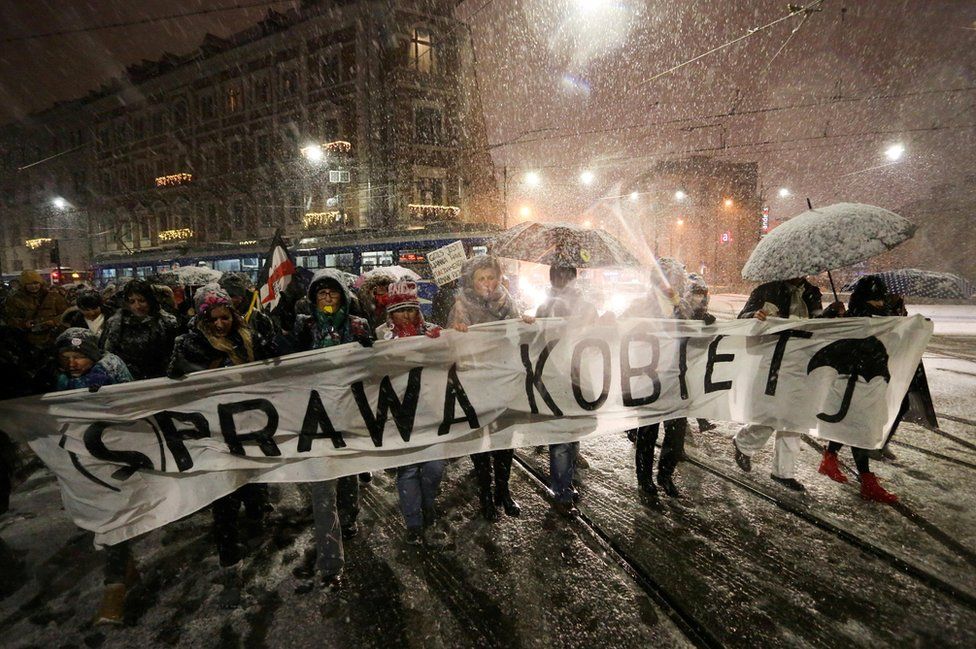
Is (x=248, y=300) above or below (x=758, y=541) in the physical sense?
above

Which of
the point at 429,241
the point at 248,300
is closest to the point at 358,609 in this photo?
the point at 248,300

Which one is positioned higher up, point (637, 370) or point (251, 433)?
point (637, 370)

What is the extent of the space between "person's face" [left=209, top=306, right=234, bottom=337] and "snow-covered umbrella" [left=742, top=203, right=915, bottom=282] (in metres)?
4.31

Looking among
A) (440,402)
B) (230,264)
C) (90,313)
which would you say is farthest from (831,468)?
(230,264)

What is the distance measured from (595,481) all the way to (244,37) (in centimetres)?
4024

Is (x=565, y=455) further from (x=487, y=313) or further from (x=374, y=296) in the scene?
(x=374, y=296)

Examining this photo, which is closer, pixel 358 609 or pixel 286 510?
pixel 358 609

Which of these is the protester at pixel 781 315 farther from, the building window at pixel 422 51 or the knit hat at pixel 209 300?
the building window at pixel 422 51

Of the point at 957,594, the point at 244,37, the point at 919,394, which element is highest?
the point at 244,37

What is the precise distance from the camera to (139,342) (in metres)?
4.23

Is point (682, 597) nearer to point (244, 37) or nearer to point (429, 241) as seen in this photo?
point (429, 241)

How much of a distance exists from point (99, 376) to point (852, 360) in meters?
5.78

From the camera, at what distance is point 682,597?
282 centimetres

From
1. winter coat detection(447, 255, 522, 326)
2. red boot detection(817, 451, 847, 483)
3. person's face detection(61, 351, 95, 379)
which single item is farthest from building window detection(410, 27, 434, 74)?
red boot detection(817, 451, 847, 483)
